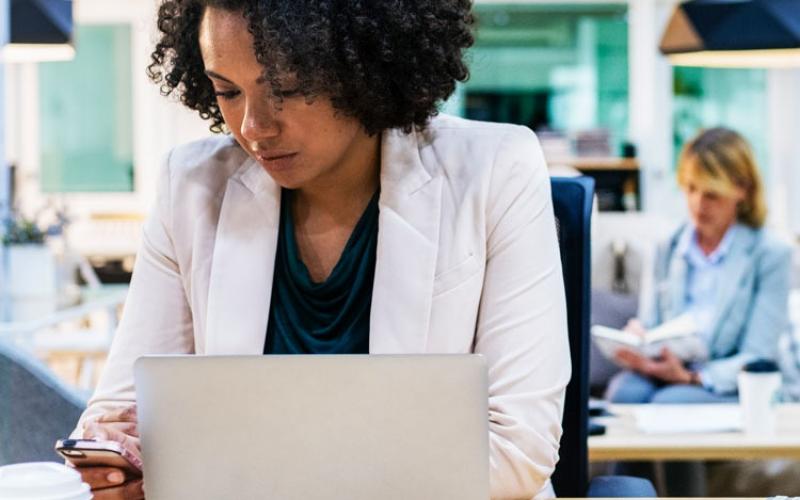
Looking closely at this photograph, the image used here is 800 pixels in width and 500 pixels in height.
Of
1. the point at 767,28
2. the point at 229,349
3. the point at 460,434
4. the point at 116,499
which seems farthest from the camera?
the point at 767,28

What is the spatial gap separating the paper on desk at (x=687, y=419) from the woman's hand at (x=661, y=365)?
0.74 meters

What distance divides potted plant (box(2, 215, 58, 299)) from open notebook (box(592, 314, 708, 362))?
2194 millimetres

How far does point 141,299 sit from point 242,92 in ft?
1.15

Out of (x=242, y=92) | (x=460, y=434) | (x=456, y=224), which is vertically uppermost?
(x=242, y=92)

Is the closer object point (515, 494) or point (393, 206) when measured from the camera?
point (515, 494)

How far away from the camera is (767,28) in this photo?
12.0 ft

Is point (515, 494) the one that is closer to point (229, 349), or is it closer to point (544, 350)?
point (544, 350)

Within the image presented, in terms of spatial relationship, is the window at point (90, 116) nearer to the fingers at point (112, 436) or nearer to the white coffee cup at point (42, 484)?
the fingers at point (112, 436)

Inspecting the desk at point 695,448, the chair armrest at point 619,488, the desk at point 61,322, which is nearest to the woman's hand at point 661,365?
the desk at point 695,448

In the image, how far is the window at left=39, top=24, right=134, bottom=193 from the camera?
9.31 metres

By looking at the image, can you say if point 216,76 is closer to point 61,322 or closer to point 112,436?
point 112,436

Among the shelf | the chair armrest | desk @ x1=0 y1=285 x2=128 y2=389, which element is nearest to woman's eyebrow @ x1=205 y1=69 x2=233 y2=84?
the chair armrest

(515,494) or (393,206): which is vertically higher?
(393,206)

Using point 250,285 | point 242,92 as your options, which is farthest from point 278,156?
point 250,285
